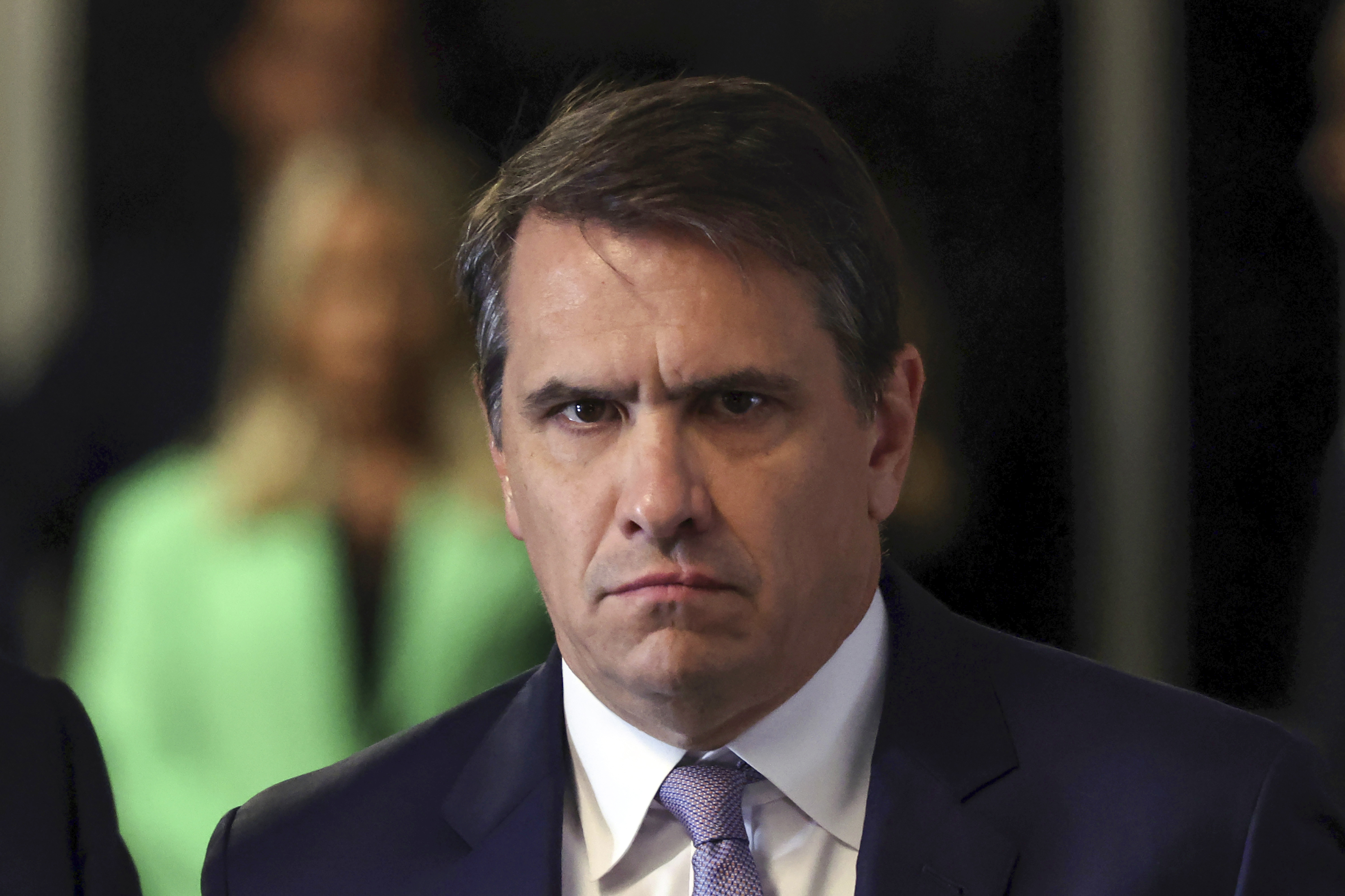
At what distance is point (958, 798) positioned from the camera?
5.51 feet

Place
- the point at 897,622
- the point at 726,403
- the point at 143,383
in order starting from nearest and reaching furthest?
the point at 726,403
the point at 897,622
the point at 143,383

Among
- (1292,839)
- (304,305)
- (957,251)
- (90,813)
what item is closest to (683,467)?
(957,251)

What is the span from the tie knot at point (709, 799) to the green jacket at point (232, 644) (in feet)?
1.26

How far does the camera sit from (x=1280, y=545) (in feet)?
6.19

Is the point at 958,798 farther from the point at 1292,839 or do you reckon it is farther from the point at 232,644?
the point at 232,644

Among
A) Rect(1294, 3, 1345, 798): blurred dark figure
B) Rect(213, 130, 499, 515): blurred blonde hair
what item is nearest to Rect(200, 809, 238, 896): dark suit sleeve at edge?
Rect(213, 130, 499, 515): blurred blonde hair

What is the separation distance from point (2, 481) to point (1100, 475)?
1625 millimetres

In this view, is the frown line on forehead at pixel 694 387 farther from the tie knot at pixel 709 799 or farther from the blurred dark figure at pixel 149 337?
the blurred dark figure at pixel 149 337

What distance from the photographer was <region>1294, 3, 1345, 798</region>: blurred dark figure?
1.86 meters

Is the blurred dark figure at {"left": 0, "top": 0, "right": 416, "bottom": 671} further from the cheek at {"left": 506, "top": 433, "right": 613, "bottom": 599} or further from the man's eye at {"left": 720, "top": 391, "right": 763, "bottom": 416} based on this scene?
the man's eye at {"left": 720, "top": 391, "right": 763, "bottom": 416}

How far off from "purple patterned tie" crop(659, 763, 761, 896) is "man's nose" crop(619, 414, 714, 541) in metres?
0.37

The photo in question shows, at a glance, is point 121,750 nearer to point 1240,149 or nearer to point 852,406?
point 852,406

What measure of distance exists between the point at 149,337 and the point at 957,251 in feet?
3.96

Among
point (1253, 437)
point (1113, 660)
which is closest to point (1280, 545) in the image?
point (1253, 437)
